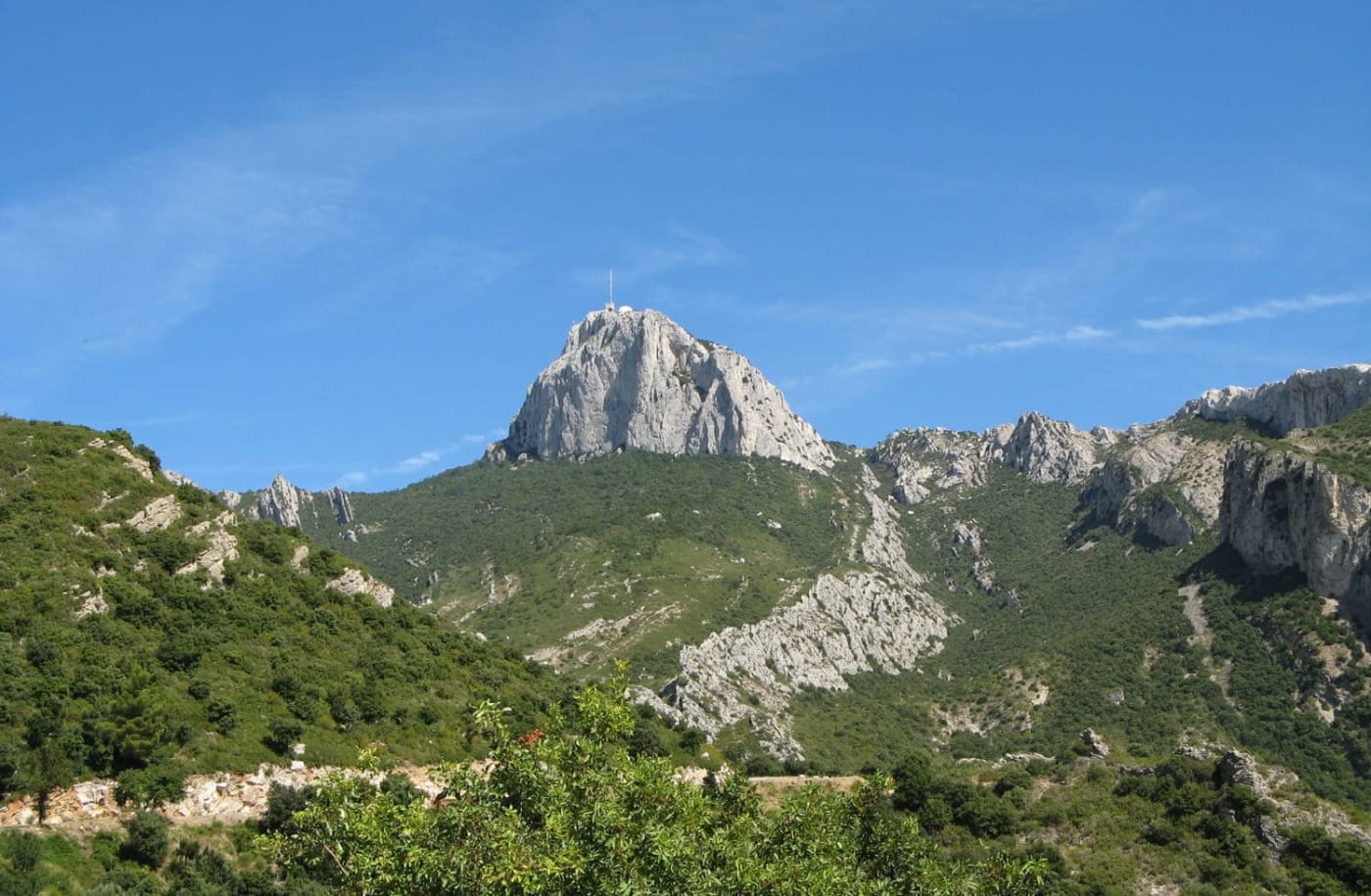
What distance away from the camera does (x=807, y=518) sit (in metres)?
191

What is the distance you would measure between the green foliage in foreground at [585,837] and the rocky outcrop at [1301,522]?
12385cm

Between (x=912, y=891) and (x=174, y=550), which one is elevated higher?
(x=174, y=550)

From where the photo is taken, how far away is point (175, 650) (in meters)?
48.1

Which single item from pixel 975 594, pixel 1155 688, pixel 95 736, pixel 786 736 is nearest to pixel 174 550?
pixel 95 736

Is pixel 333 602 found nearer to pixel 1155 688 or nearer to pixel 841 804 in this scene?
pixel 841 804

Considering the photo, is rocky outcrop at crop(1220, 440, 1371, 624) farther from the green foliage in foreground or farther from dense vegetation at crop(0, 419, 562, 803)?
the green foliage in foreground

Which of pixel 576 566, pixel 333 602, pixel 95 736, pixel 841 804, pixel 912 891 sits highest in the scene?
pixel 576 566

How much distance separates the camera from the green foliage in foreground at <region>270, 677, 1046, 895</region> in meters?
20.2

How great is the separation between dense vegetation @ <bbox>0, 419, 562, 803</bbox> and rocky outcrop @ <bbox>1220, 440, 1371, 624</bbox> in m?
105

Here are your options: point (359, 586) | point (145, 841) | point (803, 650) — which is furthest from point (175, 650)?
point (803, 650)

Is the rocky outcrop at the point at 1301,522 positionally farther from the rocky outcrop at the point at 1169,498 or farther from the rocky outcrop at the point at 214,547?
the rocky outcrop at the point at 214,547

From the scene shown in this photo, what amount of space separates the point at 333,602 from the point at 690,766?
2124cm

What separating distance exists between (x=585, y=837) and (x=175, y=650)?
33473 millimetres

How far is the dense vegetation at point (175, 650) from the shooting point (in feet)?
135
